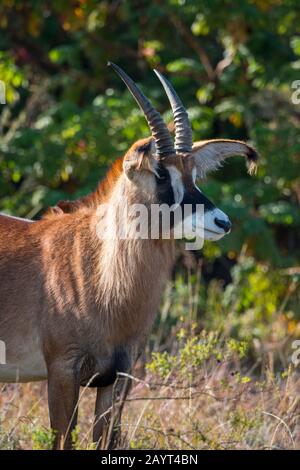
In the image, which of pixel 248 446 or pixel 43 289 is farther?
pixel 248 446

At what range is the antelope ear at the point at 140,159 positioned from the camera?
229 inches

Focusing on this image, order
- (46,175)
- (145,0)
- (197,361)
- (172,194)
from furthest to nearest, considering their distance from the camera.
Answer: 1. (145,0)
2. (46,175)
3. (197,361)
4. (172,194)

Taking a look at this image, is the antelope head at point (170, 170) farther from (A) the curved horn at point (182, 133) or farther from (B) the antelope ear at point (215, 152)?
(B) the antelope ear at point (215, 152)

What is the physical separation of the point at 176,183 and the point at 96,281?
76 centimetres

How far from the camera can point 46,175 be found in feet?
39.1

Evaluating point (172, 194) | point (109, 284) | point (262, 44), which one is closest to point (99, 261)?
point (109, 284)

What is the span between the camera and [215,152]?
21.9 ft

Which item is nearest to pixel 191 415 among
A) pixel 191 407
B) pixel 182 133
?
pixel 191 407

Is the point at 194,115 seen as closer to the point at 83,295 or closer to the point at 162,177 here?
the point at 162,177

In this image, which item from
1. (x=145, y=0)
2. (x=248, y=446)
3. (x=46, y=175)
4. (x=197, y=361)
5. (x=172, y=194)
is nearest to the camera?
(x=172, y=194)

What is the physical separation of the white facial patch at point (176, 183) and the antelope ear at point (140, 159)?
0.33 ft

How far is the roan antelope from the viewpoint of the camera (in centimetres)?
596

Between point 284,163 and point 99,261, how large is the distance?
6.15m

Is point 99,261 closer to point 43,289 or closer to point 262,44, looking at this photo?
point 43,289
